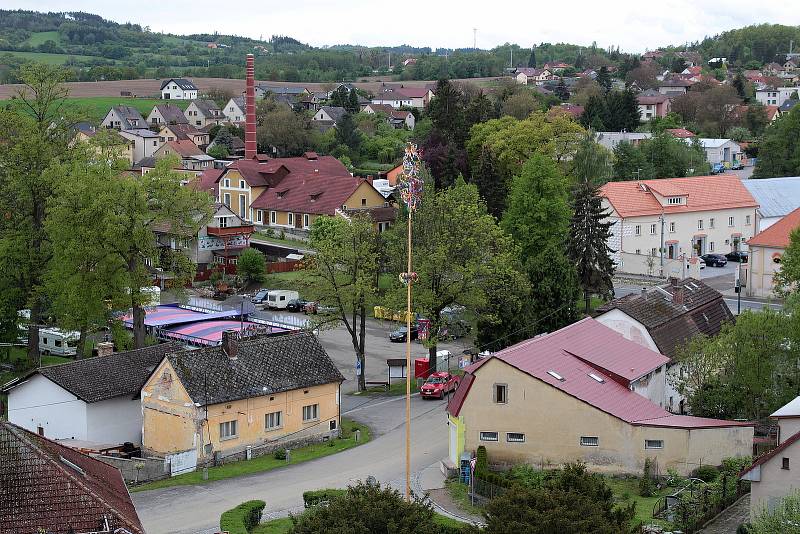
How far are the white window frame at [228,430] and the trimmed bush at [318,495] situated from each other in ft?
21.5

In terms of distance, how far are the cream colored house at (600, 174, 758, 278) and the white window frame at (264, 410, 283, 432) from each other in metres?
33.1

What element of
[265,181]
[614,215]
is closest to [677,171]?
[614,215]

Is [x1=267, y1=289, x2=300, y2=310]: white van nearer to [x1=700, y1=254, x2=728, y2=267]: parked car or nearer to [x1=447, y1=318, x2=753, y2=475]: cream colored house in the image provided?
[x1=700, y1=254, x2=728, y2=267]: parked car

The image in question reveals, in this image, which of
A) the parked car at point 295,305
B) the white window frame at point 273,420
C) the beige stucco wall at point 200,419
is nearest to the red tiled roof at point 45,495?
the beige stucco wall at point 200,419

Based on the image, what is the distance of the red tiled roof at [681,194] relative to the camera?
71.9 meters

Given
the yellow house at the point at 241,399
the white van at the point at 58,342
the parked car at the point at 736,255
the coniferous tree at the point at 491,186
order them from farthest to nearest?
1. the parked car at the point at 736,255
2. the coniferous tree at the point at 491,186
3. the white van at the point at 58,342
4. the yellow house at the point at 241,399

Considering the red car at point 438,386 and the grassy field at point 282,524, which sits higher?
the red car at point 438,386

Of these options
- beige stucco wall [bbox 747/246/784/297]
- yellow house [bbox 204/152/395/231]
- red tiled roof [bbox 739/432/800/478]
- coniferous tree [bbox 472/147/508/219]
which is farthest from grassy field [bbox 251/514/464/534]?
yellow house [bbox 204/152/395/231]

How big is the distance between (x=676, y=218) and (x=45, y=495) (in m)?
54.8

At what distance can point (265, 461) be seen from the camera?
39656 millimetres

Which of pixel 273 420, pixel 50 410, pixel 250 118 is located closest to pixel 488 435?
pixel 273 420

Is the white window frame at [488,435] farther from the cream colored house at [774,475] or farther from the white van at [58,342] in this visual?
the white van at [58,342]

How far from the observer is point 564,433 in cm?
3606

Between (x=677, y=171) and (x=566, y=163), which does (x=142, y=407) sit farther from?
(x=677, y=171)
